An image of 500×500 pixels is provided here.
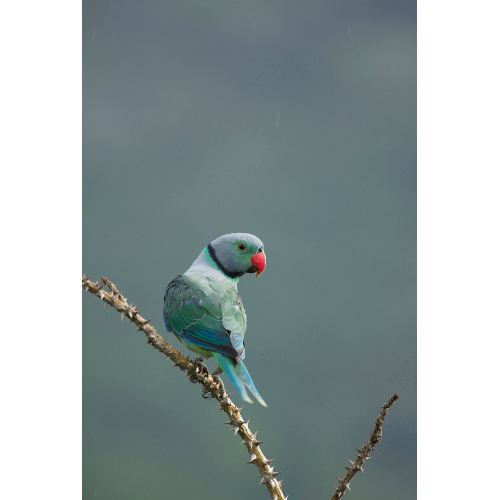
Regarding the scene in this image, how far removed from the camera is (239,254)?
131 inches

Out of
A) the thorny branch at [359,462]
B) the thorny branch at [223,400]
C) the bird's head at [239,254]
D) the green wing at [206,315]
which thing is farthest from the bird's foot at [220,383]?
the bird's head at [239,254]

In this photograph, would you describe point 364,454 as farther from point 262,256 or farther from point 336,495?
point 262,256

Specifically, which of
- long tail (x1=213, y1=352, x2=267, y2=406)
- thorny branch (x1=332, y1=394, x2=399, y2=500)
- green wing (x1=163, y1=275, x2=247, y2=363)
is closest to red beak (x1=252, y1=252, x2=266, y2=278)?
green wing (x1=163, y1=275, x2=247, y2=363)

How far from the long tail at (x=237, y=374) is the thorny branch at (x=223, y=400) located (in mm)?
100

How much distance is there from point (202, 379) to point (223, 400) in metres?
0.18

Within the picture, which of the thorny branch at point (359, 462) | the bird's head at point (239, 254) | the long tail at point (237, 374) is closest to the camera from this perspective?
the thorny branch at point (359, 462)

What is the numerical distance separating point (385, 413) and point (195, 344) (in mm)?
1321

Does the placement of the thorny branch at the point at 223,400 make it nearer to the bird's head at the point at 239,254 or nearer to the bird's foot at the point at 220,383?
the bird's foot at the point at 220,383

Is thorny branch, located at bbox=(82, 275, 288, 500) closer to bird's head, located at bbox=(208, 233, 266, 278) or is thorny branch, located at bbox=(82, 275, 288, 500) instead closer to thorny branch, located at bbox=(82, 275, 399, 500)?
thorny branch, located at bbox=(82, 275, 399, 500)

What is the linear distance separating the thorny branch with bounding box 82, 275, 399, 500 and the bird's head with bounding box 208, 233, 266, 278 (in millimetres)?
1014

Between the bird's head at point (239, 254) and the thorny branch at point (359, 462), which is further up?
the bird's head at point (239, 254)

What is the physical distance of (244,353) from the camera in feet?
8.96

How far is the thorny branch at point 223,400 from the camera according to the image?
226cm
